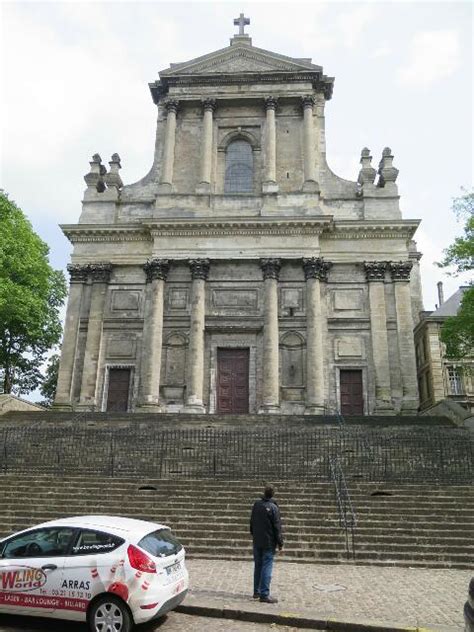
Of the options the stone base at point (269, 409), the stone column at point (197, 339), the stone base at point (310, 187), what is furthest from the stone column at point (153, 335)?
the stone base at point (310, 187)

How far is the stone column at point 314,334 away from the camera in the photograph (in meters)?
24.3

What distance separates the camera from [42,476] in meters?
13.9

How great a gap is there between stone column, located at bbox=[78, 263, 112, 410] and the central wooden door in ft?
19.0

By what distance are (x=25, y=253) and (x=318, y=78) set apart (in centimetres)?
1815

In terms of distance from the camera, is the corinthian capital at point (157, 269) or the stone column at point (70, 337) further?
the corinthian capital at point (157, 269)

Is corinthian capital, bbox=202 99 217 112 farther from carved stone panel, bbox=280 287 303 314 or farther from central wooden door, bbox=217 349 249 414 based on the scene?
central wooden door, bbox=217 349 249 414

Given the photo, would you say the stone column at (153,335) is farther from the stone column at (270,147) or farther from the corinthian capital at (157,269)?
the stone column at (270,147)

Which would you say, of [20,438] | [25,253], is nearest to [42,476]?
[20,438]

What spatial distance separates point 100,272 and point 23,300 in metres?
3.85

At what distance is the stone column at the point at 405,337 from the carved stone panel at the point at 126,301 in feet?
41.1

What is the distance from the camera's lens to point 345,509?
1121 cm

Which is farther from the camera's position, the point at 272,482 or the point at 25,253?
the point at 25,253

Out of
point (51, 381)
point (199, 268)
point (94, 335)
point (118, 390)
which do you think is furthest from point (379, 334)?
point (51, 381)

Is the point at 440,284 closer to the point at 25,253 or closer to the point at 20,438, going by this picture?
the point at 25,253
